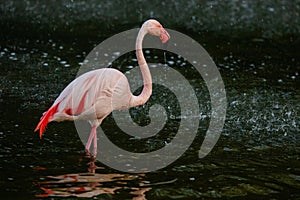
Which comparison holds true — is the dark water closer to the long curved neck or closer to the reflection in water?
the reflection in water

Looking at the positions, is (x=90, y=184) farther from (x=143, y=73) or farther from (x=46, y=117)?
(x=143, y=73)

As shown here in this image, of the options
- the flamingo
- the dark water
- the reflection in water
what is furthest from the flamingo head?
the reflection in water

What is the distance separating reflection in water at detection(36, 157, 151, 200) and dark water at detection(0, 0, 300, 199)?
10 mm

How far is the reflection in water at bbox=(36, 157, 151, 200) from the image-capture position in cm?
608

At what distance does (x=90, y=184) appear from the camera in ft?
20.9

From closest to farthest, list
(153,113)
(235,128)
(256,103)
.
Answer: (235,128) → (153,113) → (256,103)

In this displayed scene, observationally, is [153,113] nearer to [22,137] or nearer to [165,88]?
[165,88]

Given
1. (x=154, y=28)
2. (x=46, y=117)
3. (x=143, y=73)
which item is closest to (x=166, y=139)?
(x=143, y=73)

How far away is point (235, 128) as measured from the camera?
8.48 metres

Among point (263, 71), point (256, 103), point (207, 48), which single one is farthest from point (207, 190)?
point (207, 48)

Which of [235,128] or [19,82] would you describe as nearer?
[235,128]

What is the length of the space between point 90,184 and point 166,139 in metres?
1.88

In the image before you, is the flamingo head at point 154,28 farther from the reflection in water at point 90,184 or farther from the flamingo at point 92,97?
the reflection in water at point 90,184

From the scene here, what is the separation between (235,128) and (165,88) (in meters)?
2.32
